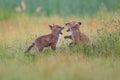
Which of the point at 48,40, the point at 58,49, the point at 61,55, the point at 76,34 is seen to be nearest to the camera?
the point at 61,55

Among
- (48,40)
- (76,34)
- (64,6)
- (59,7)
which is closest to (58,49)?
(48,40)

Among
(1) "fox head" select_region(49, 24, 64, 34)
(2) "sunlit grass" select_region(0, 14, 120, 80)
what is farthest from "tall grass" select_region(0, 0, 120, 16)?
(1) "fox head" select_region(49, 24, 64, 34)

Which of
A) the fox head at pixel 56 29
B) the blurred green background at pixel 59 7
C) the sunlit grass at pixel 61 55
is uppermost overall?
the blurred green background at pixel 59 7

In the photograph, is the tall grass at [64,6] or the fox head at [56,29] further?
the tall grass at [64,6]

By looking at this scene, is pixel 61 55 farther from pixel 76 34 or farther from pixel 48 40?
pixel 76 34

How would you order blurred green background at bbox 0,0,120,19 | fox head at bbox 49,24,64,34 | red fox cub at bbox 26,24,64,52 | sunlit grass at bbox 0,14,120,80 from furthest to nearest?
blurred green background at bbox 0,0,120,19
fox head at bbox 49,24,64,34
red fox cub at bbox 26,24,64,52
sunlit grass at bbox 0,14,120,80

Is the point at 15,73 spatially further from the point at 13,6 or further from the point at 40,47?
the point at 13,6

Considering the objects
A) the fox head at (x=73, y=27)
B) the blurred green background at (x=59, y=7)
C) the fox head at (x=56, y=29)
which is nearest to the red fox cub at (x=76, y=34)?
the fox head at (x=73, y=27)

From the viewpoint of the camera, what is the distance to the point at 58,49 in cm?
946

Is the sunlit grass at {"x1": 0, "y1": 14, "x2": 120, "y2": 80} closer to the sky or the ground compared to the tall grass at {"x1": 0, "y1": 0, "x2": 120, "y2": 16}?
closer to the ground

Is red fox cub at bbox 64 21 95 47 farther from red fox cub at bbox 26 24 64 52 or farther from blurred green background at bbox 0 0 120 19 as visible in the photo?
blurred green background at bbox 0 0 120 19

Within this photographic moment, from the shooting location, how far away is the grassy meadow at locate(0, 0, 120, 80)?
7.52 meters

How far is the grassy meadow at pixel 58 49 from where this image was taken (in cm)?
752

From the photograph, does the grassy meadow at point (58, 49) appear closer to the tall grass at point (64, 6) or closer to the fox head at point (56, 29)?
the tall grass at point (64, 6)
